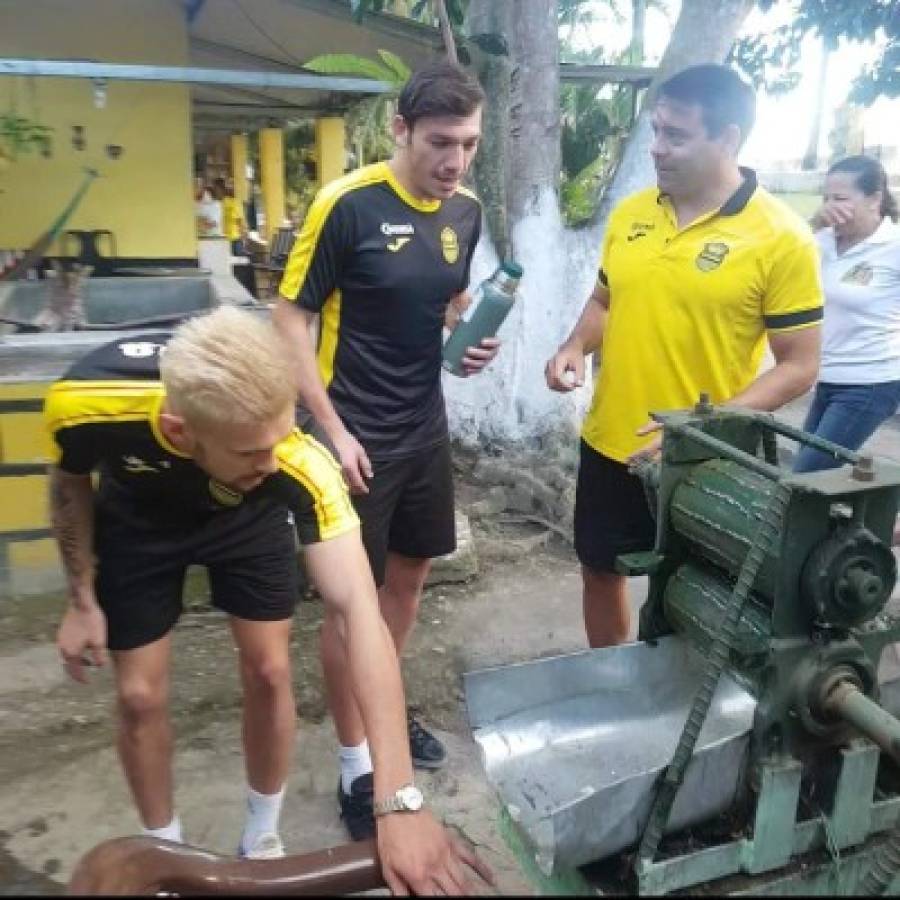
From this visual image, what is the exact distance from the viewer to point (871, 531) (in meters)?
1.76

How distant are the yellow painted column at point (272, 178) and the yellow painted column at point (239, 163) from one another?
124 inches

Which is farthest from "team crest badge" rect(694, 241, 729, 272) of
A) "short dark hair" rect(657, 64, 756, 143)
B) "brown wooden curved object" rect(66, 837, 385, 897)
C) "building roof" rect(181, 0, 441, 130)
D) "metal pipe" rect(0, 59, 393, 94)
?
"building roof" rect(181, 0, 441, 130)

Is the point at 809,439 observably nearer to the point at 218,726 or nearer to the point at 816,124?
the point at 218,726

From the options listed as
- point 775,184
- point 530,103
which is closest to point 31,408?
point 530,103

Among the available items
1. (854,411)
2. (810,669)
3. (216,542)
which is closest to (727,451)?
(810,669)

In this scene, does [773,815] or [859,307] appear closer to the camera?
[773,815]

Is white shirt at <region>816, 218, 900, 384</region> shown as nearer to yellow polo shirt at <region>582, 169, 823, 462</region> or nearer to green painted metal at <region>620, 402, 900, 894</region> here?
yellow polo shirt at <region>582, 169, 823, 462</region>

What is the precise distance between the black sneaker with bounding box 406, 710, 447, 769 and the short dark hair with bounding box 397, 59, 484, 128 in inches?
70.1

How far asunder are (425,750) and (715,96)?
81.9 inches

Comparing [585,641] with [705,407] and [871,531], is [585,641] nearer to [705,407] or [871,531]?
[705,407]

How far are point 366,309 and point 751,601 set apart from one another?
1.30 meters

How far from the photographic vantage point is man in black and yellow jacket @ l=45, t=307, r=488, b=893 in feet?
5.26

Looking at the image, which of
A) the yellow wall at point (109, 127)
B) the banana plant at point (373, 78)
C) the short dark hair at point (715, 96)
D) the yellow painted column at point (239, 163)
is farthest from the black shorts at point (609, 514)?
the yellow painted column at point (239, 163)

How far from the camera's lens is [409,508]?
9.32 ft
